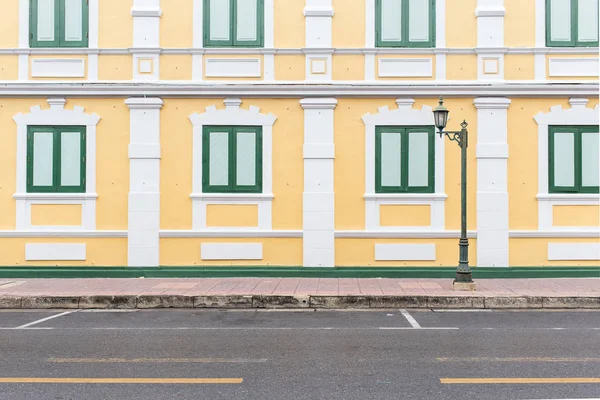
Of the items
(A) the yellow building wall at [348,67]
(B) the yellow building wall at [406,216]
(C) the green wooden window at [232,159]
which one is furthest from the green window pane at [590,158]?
(C) the green wooden window at [232,159]

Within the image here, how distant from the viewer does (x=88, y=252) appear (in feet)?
42.6

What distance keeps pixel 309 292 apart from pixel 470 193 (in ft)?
16.1

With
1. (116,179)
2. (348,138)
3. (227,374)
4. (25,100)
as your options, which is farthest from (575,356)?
(25,100)

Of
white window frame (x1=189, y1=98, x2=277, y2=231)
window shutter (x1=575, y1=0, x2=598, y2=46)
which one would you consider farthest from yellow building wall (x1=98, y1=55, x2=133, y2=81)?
window shutter (x1=575, y1=0, x2=598, y2=46)

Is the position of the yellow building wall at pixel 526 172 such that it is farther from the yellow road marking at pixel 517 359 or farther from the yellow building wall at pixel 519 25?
the yellow road marking at pixel 517 359

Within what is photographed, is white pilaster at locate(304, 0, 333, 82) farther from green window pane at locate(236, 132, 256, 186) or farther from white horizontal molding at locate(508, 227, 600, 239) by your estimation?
white horizontal molding at locate(508, 227, 600, 239)

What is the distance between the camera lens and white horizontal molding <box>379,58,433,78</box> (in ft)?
42.8

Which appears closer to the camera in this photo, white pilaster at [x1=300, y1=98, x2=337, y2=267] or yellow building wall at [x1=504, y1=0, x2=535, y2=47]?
white pilaster at [x1=300, y1=98, x2=337, y2=267]

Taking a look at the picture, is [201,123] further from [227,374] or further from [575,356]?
[575,356]

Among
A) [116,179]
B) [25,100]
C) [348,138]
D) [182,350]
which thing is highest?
[25,100]

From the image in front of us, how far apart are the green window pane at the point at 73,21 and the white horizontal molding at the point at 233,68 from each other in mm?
3177

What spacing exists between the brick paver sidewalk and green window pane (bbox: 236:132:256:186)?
94.4 inches

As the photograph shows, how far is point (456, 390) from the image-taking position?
5.25m

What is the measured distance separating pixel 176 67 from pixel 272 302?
20.8ft
